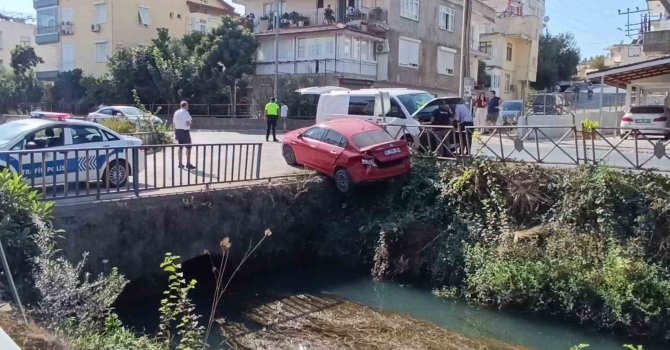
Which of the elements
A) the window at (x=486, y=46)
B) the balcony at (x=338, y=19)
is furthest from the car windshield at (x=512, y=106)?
the window at (x=486, y=46)

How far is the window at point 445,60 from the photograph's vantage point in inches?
1532

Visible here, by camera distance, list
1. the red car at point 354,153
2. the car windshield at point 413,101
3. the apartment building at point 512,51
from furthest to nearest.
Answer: the apartment building at point 512,51 < the car windshield at point 413,101 < the red car at point 354,153

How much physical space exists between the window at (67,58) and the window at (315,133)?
3707 cm

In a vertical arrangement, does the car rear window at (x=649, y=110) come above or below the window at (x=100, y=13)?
below

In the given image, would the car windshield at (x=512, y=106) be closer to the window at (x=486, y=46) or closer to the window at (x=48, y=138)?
the window at (x=486, y=46)

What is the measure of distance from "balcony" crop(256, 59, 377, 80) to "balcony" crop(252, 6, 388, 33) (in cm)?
203

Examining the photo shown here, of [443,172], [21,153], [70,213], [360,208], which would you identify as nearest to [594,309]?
[443,172]

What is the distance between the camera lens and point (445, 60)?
3962cm

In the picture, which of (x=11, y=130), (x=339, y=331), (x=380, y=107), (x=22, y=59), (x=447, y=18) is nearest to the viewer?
(x=339, y=331)

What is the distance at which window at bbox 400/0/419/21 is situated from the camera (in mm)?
35281

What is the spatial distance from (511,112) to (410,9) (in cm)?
939

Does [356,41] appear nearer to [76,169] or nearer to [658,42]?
[658,42]

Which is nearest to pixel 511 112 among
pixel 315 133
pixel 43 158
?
pixel 315 133

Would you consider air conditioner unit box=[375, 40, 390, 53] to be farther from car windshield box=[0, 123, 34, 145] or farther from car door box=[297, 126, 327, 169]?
car windshield box=[0, 123, 34, 145]
